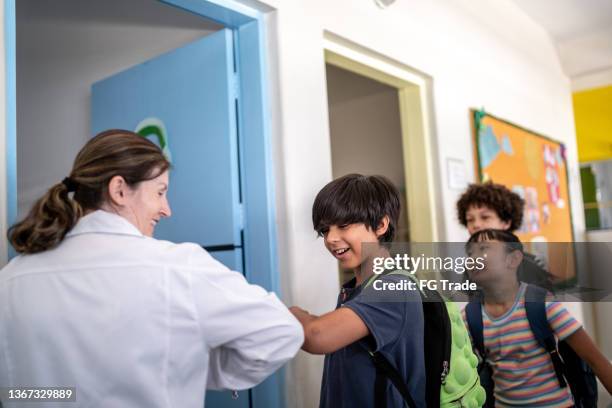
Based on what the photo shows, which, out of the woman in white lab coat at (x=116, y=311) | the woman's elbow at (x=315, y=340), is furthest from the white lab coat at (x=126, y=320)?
the woman's elbow at (x=315, y=340)

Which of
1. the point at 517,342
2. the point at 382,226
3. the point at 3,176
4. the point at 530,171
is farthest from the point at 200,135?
the point at 530,171

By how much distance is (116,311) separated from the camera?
0.88 m

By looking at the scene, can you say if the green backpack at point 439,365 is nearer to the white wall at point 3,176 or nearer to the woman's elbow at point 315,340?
the woman's elbow at point 315,340

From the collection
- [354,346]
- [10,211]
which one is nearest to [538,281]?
[354,346]

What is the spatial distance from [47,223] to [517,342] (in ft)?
4.38

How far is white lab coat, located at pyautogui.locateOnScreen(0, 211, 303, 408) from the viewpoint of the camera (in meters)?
0.88

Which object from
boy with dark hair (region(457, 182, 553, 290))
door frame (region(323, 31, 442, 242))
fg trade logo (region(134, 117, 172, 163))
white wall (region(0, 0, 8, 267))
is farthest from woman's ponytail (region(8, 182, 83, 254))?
door frame (region(323, 31, 442, 242))

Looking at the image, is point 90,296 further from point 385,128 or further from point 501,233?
point 385,128

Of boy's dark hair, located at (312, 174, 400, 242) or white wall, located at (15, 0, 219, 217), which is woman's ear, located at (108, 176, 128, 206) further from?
white wall, located at (15, 0, 219, 217)

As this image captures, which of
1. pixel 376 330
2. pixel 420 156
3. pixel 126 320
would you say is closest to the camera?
pixel 126 320

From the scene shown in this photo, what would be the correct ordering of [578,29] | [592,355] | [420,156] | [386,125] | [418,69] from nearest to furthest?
[592,355]
[418,69]
[420,156]
[386,125]
[578,29]

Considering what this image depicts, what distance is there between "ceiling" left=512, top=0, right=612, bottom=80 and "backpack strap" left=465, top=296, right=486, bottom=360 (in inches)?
113

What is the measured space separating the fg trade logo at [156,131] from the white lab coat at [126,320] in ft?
3.85

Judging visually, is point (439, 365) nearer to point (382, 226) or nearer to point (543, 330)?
point (382, 226)
